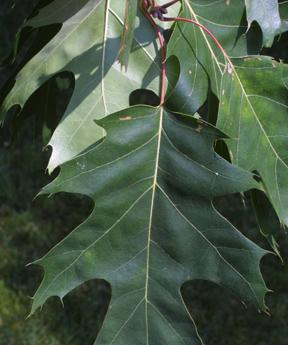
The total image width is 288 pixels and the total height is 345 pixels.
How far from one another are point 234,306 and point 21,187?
1085 mm

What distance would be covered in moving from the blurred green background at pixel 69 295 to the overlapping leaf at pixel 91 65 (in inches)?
48.1

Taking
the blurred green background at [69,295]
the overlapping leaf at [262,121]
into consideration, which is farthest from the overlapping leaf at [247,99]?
the blurred green background at [69,295]

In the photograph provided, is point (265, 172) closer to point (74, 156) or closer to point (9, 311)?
point (74, 156)

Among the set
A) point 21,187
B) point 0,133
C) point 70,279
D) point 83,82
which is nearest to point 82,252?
point 70,279

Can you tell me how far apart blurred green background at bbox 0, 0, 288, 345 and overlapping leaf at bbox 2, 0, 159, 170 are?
4.01 feet

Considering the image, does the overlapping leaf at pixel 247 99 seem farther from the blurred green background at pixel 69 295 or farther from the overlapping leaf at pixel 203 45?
the blurred green background at pixel 69 295

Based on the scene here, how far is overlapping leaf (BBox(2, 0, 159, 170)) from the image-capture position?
1.21 metres

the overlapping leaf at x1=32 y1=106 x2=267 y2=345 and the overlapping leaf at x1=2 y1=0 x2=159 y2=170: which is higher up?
the overlapping leaf at x1=2 y1=0 x2=159 y2=170

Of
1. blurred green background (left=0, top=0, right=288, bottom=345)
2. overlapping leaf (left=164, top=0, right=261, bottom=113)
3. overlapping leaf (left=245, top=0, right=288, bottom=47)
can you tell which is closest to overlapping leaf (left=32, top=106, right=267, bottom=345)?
overlapping leaf (left=164, top=0, right=261, bottom=113)

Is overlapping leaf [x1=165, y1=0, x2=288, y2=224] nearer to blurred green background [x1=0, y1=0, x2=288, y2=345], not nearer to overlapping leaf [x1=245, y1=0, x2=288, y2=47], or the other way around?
overlapping leaf [x1=245, y1=0, x2=288, y2=47]

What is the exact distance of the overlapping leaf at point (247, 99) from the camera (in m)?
1.14

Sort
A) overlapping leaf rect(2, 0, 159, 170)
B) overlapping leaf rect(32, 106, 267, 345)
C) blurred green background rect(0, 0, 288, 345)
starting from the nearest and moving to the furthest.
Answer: overlapping leaf rect(32, 106, 267, 345)
overlapping leaf rect(2, 0, 159, 170)
blurred green background rect(0, 0, 288, 345)

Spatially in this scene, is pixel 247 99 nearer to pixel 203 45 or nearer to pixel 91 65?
pixel 203 45

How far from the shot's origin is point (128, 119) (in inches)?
43.5
